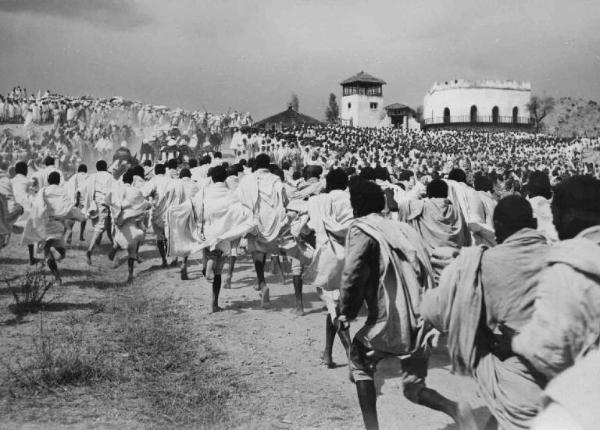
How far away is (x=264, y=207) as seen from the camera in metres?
8.04

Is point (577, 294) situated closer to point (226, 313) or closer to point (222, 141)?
point (226, 313)

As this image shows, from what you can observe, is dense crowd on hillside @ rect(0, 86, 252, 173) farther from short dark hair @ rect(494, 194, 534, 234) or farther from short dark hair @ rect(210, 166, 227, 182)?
short dark hair @ rect(494, 194, 534, 234)

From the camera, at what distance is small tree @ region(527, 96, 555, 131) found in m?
83.9

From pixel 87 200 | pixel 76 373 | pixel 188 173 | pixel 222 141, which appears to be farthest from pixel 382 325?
pixel 222 141

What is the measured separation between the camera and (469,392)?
4.96 meters

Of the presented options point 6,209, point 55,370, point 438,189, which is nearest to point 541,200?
point 438,189

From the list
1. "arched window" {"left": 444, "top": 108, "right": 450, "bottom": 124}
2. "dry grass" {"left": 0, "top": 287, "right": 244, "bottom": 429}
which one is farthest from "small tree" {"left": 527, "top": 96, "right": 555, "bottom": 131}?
"dry grass" {"left": 0, "top": 287, "right": 244, "bottom": 429}

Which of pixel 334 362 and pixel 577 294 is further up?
pixel 577 294

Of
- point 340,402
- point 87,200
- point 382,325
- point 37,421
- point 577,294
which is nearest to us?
point 577,294

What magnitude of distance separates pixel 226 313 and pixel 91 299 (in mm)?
2089

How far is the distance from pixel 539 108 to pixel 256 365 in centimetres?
8806

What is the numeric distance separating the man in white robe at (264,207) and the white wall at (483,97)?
256 feet

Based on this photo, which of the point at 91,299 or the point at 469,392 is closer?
the point at 469,392

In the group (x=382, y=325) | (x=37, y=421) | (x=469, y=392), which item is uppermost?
(x=382, y=325)
